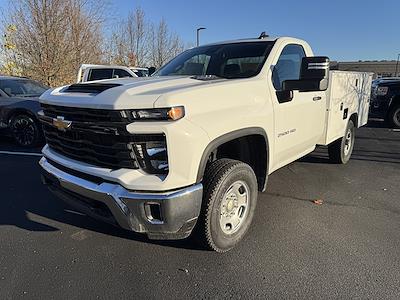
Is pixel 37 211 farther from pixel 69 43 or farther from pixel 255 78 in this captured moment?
pixel 69 43

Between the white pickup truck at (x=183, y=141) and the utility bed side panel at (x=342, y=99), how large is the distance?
893 mm

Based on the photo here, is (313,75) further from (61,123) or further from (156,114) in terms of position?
(61,123)

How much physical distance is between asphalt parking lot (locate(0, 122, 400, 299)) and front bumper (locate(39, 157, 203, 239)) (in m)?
0.45

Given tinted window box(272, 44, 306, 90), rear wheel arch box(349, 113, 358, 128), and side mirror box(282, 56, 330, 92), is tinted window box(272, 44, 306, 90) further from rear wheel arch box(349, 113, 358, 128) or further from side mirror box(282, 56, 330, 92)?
rear wheel arch box(349, 113, 358, 128)

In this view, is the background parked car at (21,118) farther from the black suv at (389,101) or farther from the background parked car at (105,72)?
the black suv at (389,101)

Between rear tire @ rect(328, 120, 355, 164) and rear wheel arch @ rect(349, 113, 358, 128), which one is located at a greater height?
rear wheel arch @ rect(349, 113, 358, 128)

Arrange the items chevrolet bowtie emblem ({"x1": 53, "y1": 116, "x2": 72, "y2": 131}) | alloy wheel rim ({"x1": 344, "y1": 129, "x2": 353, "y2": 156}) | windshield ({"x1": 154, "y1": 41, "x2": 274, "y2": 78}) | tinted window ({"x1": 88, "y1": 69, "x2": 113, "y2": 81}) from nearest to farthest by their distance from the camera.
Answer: chevrolet bowtie emblem ({"x1": 53, "y1": 116, "x2": 72, "y2": 131}), windshield ({"x1": 154, "y1": 41, "x2": 274, "y2": 78}), alloy wheel rim ({"x1": 344, "y1": 129, "x2": 353, "y2": 156}), tinted window ({"x1": 88, "y1": 69, "x2": 113, "y2": 81})

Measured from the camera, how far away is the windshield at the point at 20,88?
8867mm

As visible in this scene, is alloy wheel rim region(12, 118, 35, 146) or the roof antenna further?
alloy wheel rim region(12, 118, 35, 146)

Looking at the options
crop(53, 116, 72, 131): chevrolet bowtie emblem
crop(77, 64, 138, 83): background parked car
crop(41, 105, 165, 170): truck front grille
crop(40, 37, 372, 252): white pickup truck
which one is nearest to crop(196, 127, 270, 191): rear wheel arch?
crop(40, 37, 372, 252): white pickup truck

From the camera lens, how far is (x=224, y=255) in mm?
3375

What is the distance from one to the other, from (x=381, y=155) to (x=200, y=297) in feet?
19.9

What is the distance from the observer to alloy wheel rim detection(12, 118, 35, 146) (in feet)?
27.4

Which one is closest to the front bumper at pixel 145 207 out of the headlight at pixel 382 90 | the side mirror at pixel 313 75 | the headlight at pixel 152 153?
the headlight at pixel 152 153
